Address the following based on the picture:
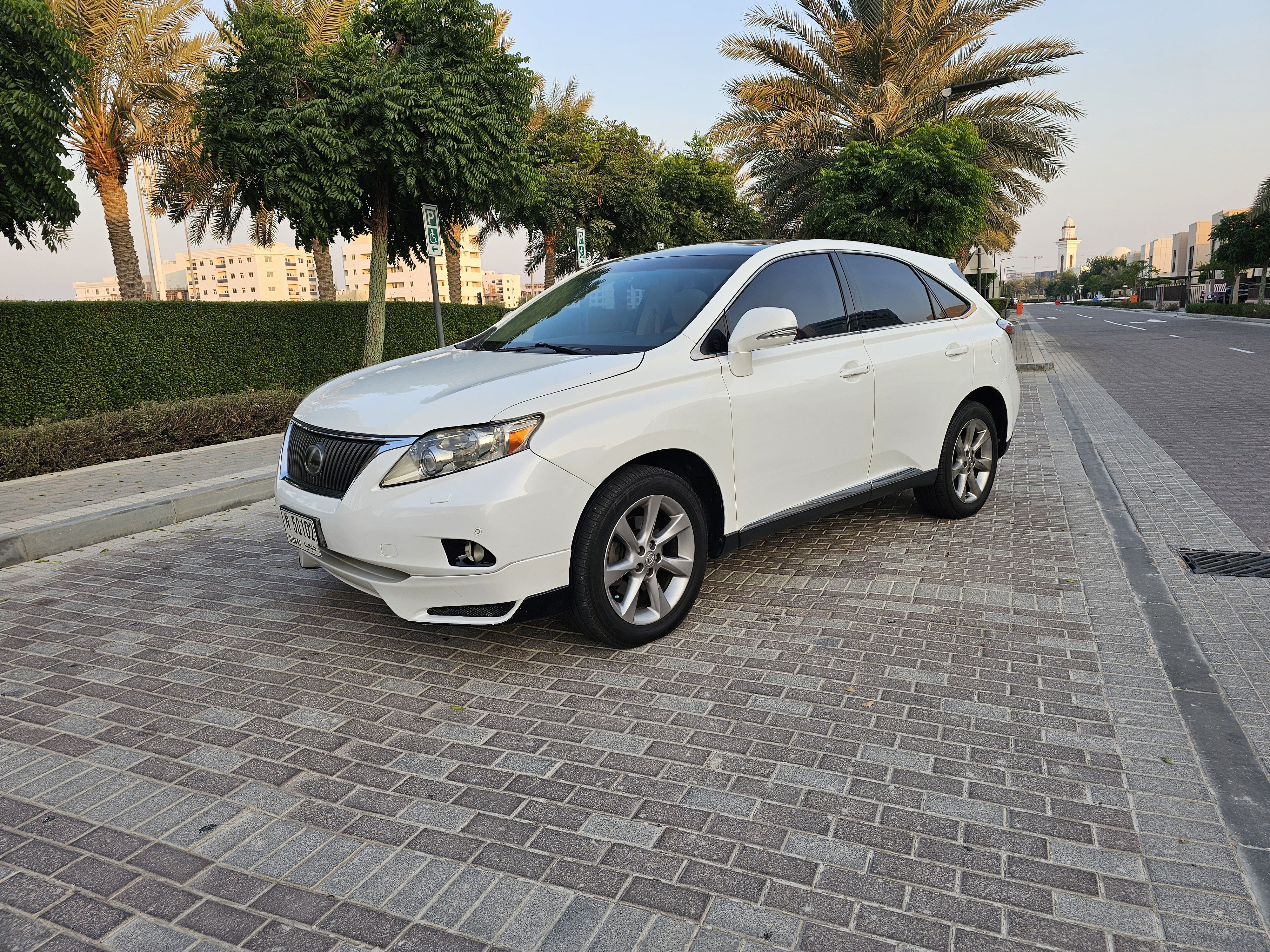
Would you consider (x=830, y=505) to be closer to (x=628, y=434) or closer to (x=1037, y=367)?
(x=628, y=434)

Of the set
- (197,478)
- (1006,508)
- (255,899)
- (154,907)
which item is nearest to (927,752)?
(255,899)

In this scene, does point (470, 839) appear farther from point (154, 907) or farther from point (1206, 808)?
point (1206, 808)

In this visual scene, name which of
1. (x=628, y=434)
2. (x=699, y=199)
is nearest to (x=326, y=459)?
(x=628, y=434)

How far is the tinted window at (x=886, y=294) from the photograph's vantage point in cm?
513

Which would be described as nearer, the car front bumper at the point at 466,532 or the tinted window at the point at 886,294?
the car front bumper at the point at 466,532

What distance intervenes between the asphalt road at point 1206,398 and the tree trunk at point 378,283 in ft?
34.6

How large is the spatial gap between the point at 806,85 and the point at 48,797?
24.3 metres

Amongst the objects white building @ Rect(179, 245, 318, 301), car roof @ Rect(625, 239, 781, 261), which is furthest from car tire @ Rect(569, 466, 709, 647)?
white building @ Rect(179, 245, 318, 301)

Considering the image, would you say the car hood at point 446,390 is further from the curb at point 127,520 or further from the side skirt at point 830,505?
the curb at point 127,520

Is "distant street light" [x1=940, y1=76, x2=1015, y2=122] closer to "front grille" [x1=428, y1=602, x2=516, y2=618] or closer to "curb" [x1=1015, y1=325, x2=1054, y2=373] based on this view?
"curb" [x1=1015, y1=325, x2=1054, y2=373]

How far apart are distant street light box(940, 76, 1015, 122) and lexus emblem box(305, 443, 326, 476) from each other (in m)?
19.5

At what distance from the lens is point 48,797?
9.62ft

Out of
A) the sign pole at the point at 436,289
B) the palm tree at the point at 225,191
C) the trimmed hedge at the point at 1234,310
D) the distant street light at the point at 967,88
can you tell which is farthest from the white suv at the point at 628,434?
the trimmed hedge at the point at 1234,310

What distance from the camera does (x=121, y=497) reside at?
720cm
